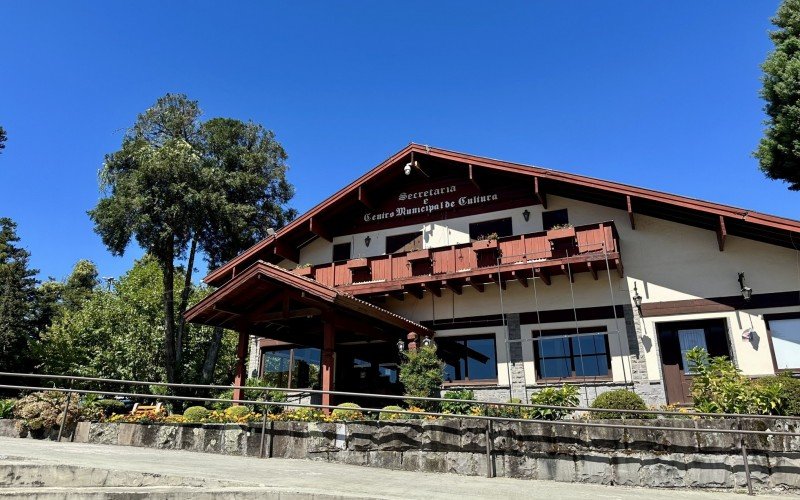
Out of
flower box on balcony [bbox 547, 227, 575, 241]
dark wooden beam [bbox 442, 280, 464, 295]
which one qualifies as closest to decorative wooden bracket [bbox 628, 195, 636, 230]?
flower box on balcony [bbox 547, 227, 575, 241]

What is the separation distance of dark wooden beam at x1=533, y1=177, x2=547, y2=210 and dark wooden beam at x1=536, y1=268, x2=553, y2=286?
271 centimetres

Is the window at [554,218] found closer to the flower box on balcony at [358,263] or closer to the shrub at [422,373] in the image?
the shrub at [422,373]

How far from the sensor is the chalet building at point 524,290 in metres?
14.6

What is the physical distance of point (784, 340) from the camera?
14.1 meters

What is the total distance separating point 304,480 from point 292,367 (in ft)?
40.2

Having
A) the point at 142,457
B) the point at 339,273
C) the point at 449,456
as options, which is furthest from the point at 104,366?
the point at 449,456

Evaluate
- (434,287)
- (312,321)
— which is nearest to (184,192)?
(312,321)

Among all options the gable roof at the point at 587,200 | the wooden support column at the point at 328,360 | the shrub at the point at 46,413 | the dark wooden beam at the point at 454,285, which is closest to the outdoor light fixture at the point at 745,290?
the gable roof at the point at 587,200

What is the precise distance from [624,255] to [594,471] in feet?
27.9

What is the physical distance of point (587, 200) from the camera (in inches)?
690

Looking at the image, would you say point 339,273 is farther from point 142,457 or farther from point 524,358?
point 142,457

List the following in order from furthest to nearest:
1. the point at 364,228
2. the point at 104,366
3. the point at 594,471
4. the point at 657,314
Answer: the point at 104,366, the point at 364,228, the point at 657,314, the point at 594,471

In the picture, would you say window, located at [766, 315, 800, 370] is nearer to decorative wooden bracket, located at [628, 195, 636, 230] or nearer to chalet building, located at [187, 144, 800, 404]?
chalet building, located at [187, 144, 800, 404]

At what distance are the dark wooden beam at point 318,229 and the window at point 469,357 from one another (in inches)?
246
